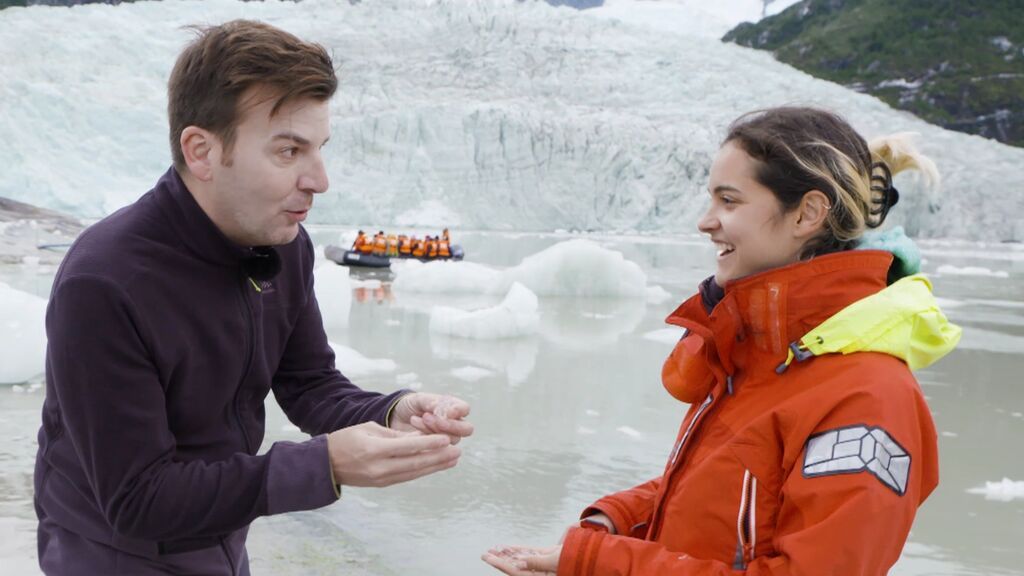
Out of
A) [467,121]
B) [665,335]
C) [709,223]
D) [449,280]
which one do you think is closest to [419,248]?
[449,280]

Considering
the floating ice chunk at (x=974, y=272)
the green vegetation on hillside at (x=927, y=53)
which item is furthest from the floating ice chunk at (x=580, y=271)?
the green vegetation on hillside at (x=927, y=53)

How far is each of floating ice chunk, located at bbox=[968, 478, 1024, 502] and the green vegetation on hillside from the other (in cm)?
4112

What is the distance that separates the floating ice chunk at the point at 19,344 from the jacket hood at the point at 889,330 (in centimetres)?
429

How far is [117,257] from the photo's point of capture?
1139 millimetres

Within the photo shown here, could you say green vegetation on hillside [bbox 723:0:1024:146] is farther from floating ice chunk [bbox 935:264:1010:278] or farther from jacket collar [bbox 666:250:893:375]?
jacket collar [bbox 666:250:893:375]

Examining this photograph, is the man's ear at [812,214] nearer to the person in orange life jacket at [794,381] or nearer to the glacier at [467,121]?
the person in orange life jacket at [794,381]

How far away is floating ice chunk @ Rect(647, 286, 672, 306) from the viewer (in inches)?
394

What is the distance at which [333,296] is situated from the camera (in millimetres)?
7008

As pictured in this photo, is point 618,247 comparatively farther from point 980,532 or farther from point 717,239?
point 717,239

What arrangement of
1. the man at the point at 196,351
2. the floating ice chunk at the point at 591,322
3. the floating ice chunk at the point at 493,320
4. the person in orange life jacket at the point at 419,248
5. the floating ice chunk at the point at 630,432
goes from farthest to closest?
the person in orange life jacket at the point at 419,248 → the floating ice chunk at the point at 591,322 → the floating ice chunk at the point at 493,320 → the floating ice chunk at the point at 630,432 → the man at the point at 196,351

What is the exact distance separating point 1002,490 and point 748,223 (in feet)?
9.00

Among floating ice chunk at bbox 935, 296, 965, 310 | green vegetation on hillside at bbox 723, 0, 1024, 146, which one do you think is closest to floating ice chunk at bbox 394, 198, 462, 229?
floating ice chunk at bbox 935, 296, 965, 310

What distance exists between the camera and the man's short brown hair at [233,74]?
1.15 meters

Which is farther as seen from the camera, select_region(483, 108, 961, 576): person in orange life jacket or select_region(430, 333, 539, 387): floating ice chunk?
select_region(430, 333, 539, 387): floating ice chunk
